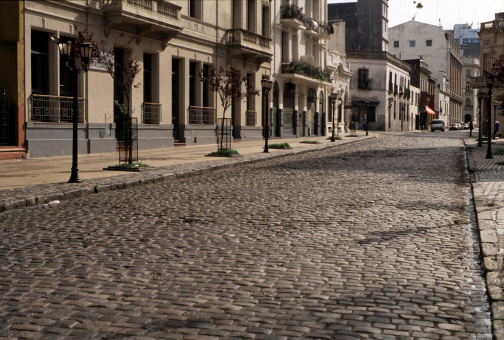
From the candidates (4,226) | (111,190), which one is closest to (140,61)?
(111,190)

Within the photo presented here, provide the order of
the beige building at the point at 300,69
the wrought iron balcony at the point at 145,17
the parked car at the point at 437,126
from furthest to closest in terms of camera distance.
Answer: the parked car at the point at 437,126 < the beige building at the point at 300,69 < the wrought iron balcony at the point at 145,17

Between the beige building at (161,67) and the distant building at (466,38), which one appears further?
the distant building at (466,38)

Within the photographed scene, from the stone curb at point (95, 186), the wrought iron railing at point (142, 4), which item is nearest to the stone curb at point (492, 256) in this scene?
the stone curb at point (95, 186)

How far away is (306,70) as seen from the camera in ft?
137

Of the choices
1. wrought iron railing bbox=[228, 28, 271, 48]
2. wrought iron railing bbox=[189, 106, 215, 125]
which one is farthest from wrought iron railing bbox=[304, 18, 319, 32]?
wrought iron railing bbox=[189, 106, 215, 125]

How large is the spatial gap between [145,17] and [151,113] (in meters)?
3.78

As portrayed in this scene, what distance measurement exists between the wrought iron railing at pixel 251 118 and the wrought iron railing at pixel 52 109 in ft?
47.0

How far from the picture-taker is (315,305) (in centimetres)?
452

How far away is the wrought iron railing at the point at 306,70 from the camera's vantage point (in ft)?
130

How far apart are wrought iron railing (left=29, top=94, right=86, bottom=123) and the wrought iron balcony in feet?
10.9

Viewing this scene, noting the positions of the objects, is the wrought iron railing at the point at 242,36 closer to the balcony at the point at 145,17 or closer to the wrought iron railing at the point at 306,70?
the balcony at the point at 145,17

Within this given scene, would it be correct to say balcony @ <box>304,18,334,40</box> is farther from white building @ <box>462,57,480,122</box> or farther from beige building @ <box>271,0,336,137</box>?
white building @ <box>462,57,480,122</box>

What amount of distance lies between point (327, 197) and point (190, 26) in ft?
62.3

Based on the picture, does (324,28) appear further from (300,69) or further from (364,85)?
(364,85)
